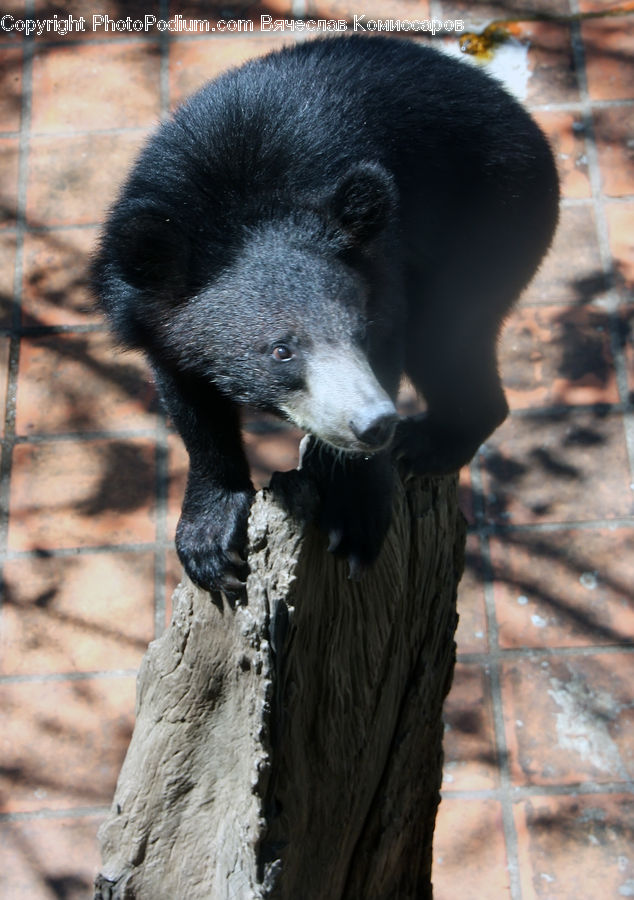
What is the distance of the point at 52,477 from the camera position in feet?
16.4

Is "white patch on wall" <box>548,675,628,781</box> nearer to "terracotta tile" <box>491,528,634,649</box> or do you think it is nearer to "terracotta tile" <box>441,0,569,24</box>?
"terracotta tile" <box>491,528,634,649</box>

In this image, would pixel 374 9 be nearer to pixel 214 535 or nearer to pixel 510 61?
pixel 510 61

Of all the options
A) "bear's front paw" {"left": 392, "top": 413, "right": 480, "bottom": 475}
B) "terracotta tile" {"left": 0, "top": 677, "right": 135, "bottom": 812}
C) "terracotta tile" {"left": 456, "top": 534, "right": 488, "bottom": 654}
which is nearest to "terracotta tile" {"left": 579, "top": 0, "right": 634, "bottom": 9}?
"terracotta tile" {"left": 456, "top": 534, "right": 488, "bottom": 654}

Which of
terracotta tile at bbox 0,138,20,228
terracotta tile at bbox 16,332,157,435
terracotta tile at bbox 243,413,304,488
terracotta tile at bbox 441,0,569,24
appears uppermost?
terracotta tile at bbox 441,0,569,24

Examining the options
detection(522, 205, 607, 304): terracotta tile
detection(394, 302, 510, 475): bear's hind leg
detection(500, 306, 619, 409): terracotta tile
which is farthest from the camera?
detection(522, 205, 607, 304): terracotta tile

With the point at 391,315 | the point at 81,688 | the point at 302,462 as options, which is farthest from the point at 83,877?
the point at 391,315

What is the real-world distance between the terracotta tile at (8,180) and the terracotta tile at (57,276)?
0.55 feet

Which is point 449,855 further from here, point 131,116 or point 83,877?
point 131,116

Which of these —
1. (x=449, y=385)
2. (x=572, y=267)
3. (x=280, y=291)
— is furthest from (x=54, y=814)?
(x=572, y=267)

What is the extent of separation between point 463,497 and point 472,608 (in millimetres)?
478

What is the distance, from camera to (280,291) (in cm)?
289

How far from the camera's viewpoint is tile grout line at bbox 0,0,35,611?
4.93 m

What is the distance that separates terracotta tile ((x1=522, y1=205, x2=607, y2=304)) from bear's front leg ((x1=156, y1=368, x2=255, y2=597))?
2396 mm

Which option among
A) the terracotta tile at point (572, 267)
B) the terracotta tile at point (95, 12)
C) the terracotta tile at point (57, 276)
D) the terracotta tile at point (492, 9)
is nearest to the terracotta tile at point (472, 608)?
the terracotta tile at point (572, 267)
